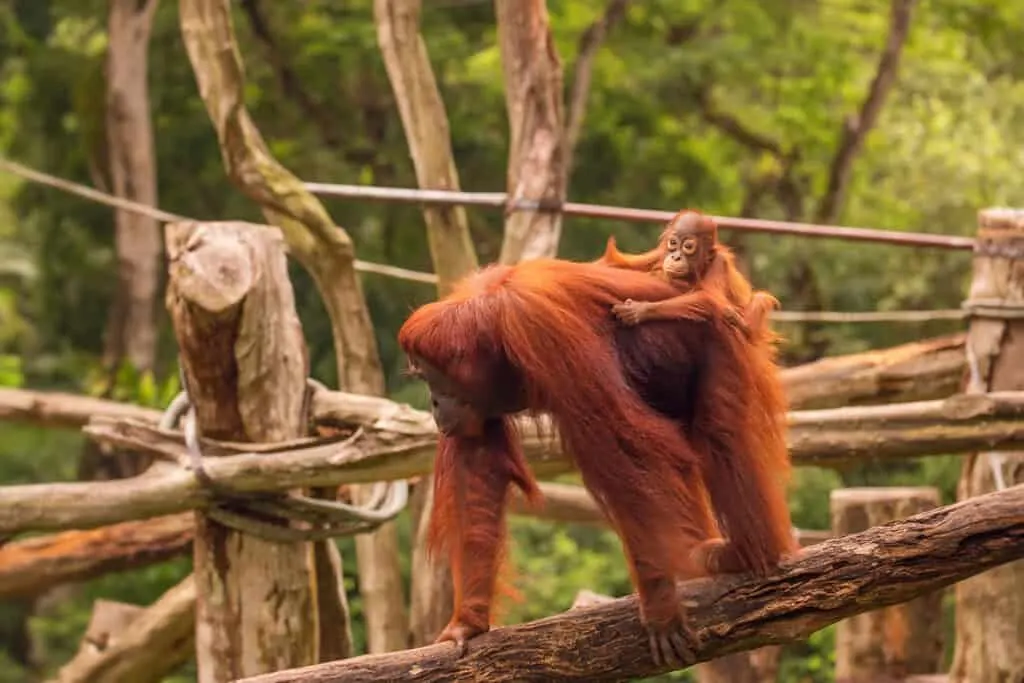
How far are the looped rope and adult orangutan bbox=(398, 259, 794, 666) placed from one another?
3.07 feet

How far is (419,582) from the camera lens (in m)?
4.99

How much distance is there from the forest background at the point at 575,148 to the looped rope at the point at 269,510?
140 inches

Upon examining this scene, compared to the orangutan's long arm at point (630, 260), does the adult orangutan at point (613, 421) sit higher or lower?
lower

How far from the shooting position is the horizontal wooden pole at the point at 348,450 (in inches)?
151

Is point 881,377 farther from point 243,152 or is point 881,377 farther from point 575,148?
point 575,148

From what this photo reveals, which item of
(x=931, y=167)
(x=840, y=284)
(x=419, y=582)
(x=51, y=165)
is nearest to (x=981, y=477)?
(x=419, y=582)

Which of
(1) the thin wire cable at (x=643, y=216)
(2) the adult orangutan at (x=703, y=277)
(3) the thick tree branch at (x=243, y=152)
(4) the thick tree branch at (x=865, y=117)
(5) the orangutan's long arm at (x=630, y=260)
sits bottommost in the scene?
(2) the adult orangutan at (x=703, y=277)

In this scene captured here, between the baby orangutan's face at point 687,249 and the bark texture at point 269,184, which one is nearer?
the baby orangutan's face at point 687,249

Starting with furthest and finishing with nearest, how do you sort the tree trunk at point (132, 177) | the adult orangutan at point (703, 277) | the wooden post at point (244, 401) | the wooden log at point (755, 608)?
the tree trunk at point (132, 177)
the wooden post at point (244, 401)
the adult orangutan at point (703, 277)
the wooden log at point (755, 608)

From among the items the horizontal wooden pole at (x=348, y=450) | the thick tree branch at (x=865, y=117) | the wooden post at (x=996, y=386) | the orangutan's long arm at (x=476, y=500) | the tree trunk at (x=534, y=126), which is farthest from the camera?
the thick tree branch at (x=865, y=117)

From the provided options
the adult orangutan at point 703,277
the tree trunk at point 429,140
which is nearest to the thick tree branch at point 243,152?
the tree trunk at point 429,140

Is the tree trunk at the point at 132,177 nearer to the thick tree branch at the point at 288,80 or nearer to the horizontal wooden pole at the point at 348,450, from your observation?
the thick tree branch at the point at 288,80

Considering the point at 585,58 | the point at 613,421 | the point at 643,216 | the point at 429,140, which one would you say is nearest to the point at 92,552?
the point at 429,140

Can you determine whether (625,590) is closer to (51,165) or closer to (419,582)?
(419,582)
